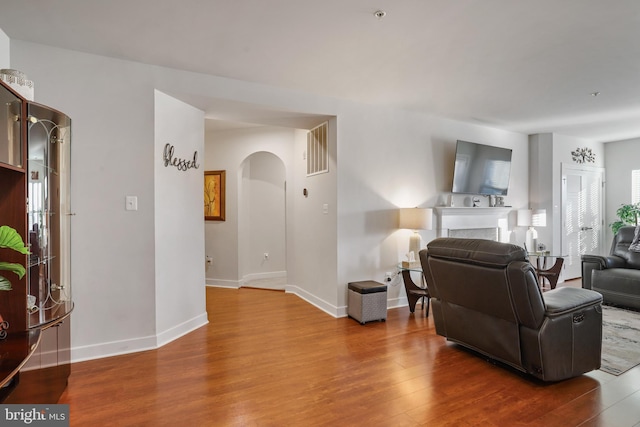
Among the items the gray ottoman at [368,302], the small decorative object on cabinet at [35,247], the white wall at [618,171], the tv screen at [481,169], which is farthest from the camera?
the white wall at [618,171]

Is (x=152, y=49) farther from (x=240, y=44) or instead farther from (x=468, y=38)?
(x=468, y=38)

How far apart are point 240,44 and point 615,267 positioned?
17.0 ft

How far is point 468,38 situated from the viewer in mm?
2596

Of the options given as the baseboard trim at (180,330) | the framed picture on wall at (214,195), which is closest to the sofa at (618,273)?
the baseboard trim at (180,330)

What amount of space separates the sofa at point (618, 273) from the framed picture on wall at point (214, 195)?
5388mm

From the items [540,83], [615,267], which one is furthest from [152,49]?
[615,267]

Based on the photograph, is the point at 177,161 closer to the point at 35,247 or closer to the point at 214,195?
the point at 35,247

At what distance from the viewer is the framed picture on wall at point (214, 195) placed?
5672 mm

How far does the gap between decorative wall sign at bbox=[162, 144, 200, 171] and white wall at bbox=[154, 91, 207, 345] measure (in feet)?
0.05

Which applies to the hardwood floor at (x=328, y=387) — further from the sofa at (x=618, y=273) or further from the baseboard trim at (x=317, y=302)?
the sofa at (x=618, y=273)

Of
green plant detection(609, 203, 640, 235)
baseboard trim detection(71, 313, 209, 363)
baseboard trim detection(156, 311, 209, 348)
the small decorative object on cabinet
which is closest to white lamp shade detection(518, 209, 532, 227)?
green plant detection(609, 203, 640, 235)

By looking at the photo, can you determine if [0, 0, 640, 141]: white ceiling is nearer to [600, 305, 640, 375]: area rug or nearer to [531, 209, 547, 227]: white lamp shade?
[531, 209, 547, 227]: white lamp shade

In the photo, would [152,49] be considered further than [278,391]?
Yes

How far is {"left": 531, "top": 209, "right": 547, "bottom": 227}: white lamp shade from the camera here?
561 centimetres
